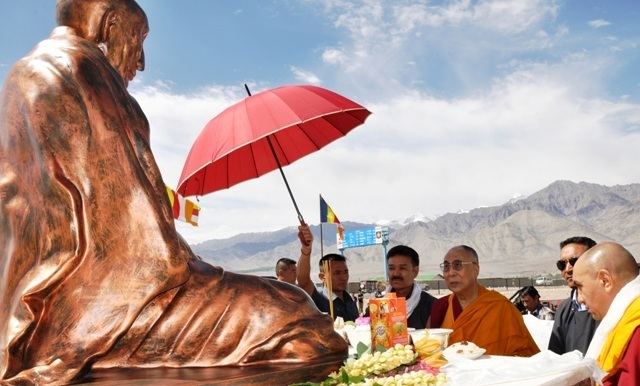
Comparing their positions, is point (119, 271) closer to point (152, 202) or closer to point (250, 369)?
point (152, 202)

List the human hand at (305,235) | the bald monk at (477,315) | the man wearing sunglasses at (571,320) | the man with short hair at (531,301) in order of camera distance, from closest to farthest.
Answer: the bald monk at (477,315) < the man wearing sunglasses at (571,320) < the human hand at (305,235) < the man with short hair at (531,301)

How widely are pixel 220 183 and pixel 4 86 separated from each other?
350 cm

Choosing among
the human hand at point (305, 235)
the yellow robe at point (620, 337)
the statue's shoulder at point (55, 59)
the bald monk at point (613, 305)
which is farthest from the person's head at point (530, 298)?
Answer: the statue's shoulder at point (55, 59)

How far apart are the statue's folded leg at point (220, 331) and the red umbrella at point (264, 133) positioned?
239 cm

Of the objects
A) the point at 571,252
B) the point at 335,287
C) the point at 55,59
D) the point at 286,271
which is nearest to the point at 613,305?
the point at 571,252

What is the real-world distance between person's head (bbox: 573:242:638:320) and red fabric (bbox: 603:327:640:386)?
0.43 meters

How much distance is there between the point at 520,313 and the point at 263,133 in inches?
109

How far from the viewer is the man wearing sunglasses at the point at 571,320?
5.36 metres

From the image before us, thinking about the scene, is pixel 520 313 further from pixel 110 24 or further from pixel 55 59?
pixel 55 59

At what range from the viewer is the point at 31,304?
99.5 inches

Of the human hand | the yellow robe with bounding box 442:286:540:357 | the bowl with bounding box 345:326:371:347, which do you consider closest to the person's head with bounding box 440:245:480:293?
the yellow robe with bounding box 442:286:540:357

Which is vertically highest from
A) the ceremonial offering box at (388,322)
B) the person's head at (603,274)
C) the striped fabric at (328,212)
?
the striped fabric at (328,212)

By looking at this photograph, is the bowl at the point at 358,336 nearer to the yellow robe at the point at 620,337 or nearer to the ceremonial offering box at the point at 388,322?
the ceremonial offering box at the point at 388,322

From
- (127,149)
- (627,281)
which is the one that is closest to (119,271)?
(127,149)
